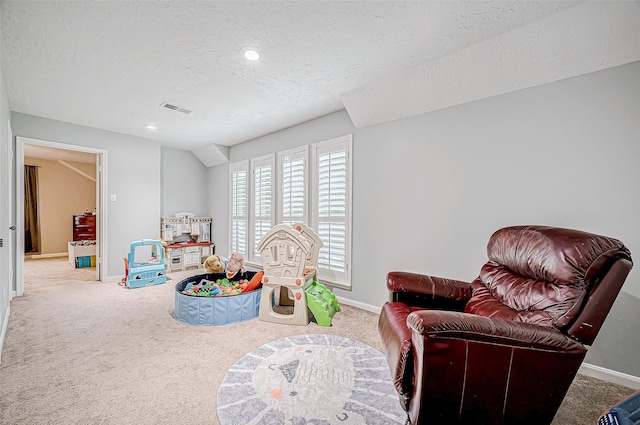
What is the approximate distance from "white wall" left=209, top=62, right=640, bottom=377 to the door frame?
3778 mm

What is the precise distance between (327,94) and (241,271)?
2439 mm

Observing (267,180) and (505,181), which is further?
(267,180)

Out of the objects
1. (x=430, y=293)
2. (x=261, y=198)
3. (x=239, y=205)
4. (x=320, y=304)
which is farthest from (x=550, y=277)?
(x=239, y=205)

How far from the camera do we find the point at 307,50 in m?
2.23

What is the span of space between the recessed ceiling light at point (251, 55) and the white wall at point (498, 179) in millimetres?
1444

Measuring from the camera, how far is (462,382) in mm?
1237

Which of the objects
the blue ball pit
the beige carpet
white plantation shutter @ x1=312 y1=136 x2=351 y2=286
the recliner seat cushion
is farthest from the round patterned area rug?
white plantation shutter @ x1=312 y1=136 x2=351 y2=286

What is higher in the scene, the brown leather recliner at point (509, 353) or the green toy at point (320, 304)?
the brown leather recliner at point (509, 353)

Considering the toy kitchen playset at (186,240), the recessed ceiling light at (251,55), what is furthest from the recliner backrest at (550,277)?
the toy kitchen playset at (186,240)

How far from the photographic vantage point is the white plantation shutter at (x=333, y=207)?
3.43 meters

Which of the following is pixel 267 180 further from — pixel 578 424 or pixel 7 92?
pixel 578 424

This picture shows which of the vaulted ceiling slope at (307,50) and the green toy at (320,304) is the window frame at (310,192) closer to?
the green toy at (320,304)

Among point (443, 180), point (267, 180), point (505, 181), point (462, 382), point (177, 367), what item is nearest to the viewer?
point (462, 382)

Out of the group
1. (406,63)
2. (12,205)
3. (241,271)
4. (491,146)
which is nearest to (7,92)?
(12,205)
